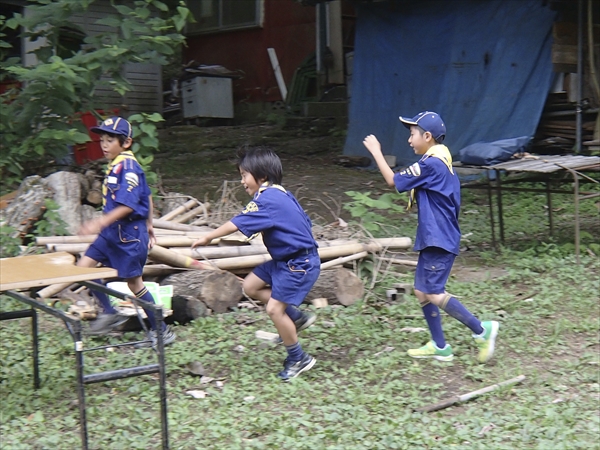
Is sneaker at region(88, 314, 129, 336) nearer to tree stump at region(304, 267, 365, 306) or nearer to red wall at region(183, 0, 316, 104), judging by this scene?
tree stump at region(304, 267, 365, 306)

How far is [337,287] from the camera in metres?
6.97

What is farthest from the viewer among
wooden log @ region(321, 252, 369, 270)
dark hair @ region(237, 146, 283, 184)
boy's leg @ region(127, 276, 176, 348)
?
wooden log @ region(321, 252, 369, 270)

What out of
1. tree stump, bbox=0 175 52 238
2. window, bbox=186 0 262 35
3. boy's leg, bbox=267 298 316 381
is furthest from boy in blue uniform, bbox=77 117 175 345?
window, bbox=186 0 262 35

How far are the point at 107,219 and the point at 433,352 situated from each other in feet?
8.08

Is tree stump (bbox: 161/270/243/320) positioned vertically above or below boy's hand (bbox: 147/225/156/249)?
below

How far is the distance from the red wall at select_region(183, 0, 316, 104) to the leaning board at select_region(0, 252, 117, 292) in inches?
583

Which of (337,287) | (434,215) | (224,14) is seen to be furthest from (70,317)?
(224,14)

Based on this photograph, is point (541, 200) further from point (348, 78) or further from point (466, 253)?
point (348, 78)

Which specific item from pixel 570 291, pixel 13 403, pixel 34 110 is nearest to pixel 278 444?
pixel 13 403

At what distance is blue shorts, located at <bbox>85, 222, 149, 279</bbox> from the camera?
19.0 ft

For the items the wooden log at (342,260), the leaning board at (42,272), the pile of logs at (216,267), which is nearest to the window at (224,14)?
Answer: the pile of logs at (216,267)

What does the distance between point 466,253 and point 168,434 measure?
515cm

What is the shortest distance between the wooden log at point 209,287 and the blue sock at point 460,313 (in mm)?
2014

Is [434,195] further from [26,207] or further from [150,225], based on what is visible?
[26,207]
